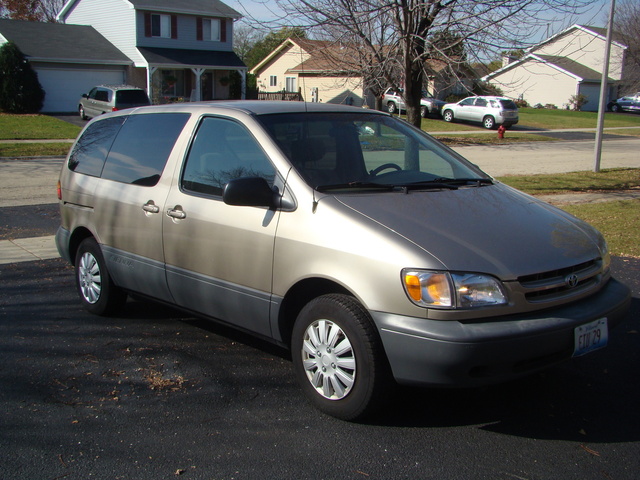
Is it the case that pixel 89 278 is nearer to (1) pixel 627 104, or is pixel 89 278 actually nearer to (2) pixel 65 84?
(2) pixel 65 84

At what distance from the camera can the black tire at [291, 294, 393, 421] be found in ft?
11.9

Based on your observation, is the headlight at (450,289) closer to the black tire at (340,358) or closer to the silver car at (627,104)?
the black tire at (340,358)

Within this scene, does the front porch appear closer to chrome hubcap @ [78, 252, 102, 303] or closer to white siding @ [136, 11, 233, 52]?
white siding @ [136, 11, 233, 52]

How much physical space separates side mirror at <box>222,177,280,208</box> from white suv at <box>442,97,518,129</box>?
33179mm

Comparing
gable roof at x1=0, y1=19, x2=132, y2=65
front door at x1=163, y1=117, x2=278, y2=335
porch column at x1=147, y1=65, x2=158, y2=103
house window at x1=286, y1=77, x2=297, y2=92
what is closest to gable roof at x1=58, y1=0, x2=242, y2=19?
gable roof at x1=0, y1=19, x2=132, y2=65

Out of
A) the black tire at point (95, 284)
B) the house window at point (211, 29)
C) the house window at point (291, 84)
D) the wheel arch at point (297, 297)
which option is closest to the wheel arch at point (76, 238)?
the black tire at point (95, 284)

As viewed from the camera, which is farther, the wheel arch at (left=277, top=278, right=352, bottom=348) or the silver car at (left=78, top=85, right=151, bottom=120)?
the silver car at (left=78, top=85, right=151, bottom=120)

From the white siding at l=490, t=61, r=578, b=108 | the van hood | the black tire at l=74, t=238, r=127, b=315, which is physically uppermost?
the white siding at l=490, t=61, r=578, b=108

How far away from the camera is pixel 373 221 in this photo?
3.79 metres

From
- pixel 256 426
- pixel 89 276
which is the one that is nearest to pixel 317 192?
pixel 256 426

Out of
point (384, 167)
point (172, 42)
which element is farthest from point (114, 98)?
point (384, 167)

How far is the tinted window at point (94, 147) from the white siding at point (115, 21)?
1391 inches

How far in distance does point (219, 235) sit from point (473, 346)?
187 cm

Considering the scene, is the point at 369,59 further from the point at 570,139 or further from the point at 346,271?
the point at 570,139
